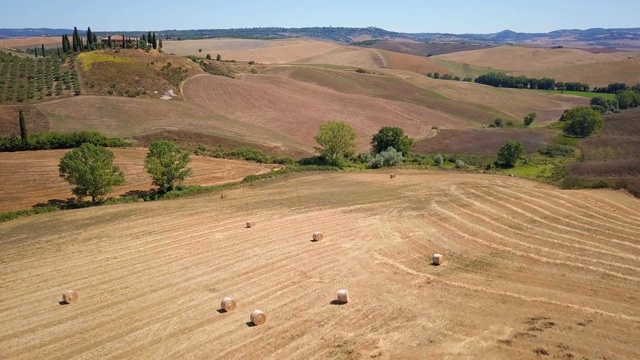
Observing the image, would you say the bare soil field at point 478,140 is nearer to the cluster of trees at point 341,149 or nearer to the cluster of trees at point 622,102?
the cluster of trees at point 341,149

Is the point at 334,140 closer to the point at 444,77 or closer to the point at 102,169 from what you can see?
the point at 102,169

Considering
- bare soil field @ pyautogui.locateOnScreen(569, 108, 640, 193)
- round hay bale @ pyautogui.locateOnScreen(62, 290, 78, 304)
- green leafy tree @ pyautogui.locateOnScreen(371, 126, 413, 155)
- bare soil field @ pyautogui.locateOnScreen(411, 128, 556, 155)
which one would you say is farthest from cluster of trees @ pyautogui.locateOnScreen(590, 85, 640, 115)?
round hay bale @ pyautogui.locateOnScreen(62, 290, 78, 304)

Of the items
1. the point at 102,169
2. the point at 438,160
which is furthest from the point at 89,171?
the point at 438,160

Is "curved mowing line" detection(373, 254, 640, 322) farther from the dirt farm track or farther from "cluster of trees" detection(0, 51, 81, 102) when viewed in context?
"cluster of trees" detection(0, 51, 81, 102)

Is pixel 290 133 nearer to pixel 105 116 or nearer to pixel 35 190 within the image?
pixel 105 116

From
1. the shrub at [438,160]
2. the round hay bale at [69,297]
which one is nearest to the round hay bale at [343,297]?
the round hay bale at [69,297]

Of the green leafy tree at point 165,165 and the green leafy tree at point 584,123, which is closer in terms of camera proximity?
the green leafy tree at point 165,165
